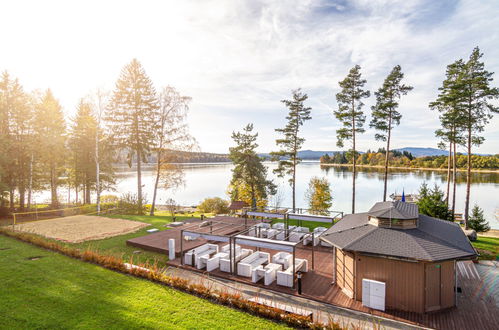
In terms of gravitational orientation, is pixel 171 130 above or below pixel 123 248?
above

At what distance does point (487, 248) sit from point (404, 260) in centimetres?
996

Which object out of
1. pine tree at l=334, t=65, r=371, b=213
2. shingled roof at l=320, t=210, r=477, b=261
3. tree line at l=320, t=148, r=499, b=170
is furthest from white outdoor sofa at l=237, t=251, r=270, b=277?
tree line at l=320, t=148, r=499, b=170

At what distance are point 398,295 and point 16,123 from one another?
29382mm

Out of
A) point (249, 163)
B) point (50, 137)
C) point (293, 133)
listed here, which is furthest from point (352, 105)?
point (50, 137)

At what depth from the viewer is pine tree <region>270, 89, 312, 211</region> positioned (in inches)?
922

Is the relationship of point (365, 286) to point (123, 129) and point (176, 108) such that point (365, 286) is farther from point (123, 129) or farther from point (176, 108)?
point (123, 129)

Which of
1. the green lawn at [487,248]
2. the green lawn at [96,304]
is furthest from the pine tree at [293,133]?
the green lawn at [96,304]

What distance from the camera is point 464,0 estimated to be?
37.0 ft

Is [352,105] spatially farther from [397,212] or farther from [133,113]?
[133,113]

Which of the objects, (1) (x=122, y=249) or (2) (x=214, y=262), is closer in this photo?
(2) (x=214, y=262)

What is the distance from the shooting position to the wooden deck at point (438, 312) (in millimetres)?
6840

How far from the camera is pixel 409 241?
7879 millimetres

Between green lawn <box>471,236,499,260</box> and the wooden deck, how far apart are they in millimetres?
1749

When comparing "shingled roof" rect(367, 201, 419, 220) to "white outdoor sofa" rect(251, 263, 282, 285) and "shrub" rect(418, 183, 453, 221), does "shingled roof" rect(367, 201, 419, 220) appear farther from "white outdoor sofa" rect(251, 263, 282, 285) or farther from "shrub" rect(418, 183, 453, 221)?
"shrub" rect(418, 183, 453, 221)
